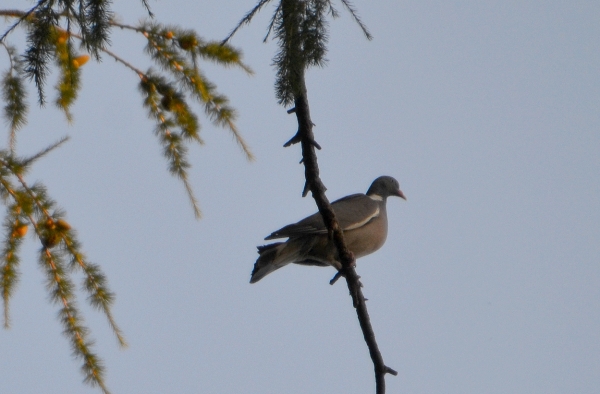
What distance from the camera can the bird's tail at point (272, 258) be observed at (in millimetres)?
4305

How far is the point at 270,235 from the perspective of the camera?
441 centimetres

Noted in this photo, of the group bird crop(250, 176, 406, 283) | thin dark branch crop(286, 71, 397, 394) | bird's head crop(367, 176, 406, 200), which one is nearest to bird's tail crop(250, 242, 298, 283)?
bird crop(250, 176, 406, 283)

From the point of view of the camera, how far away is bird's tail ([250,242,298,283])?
4.30 m

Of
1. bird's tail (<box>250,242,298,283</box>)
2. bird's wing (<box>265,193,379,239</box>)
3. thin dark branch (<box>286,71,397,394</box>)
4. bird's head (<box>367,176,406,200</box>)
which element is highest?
bird's head (<box>367,176,406,200</box>)

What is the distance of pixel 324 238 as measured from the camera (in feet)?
14.7

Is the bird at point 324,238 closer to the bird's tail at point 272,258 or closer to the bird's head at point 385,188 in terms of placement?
the bird's tail at point 272,258

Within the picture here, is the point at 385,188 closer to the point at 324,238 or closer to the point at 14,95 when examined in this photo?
the point at 324,238

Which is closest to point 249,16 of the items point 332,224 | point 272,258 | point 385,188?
point 332,224

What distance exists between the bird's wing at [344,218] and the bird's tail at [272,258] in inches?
2.6

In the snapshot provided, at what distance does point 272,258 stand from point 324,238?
34 cm

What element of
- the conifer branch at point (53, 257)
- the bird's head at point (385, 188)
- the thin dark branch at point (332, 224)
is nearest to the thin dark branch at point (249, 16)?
the thin dark branch at point (332, 224)

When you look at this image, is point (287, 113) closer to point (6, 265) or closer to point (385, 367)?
point (385, 367)

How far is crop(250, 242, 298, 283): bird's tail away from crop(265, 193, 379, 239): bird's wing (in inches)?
2.6

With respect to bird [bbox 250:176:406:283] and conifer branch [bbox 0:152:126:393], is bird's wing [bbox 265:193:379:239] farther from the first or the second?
conifer branch [bbox 0:152:126:393]
